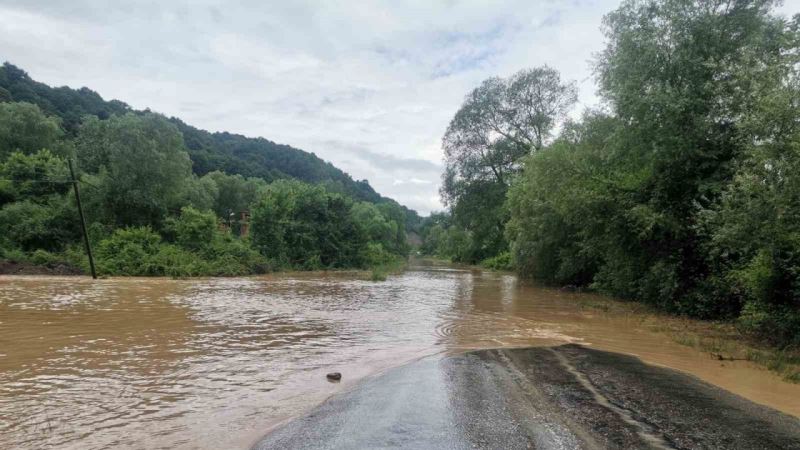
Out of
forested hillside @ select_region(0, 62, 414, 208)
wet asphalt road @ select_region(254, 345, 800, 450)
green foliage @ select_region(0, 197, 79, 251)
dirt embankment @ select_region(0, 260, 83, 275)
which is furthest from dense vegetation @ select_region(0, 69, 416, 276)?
wet asphalt road @ select_region(254, 345, 800, 450)

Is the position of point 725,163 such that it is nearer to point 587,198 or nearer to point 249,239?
point 587,198

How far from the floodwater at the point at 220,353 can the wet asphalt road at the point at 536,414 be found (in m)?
0.54

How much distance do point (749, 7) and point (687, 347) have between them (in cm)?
1153

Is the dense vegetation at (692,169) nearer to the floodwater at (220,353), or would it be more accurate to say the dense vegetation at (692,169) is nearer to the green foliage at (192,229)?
the floodwater at (220,353)

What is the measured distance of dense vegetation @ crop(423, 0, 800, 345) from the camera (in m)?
9.60

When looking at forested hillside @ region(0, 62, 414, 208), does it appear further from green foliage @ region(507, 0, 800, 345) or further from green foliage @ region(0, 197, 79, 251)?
green foliage @ region(507, 0, 800, 345)

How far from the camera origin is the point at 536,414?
5.25 meters

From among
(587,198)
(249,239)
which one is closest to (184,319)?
(587,198)

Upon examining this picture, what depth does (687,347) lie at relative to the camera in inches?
389

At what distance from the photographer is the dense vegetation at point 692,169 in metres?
9.60

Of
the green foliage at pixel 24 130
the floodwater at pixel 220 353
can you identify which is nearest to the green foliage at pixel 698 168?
the floodwater at pixel 220 353

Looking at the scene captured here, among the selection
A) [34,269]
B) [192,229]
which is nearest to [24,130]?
[192,229]

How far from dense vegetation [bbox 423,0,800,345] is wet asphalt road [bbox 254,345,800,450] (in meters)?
4.47

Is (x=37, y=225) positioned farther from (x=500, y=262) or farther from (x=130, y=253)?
(x=500, y=262)
